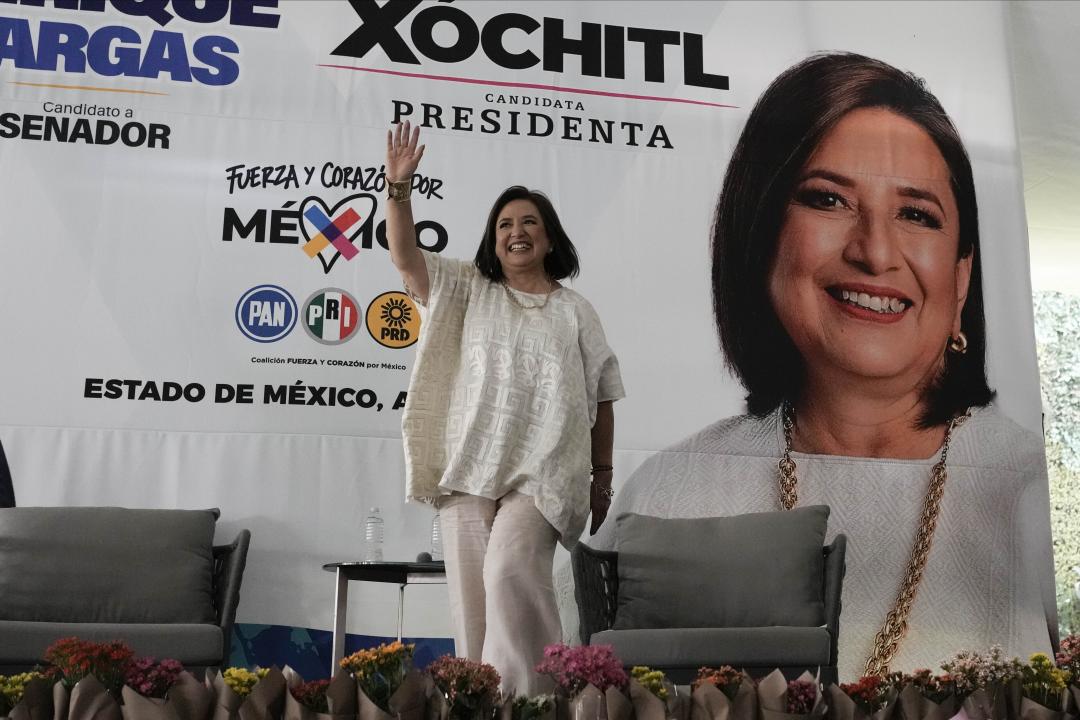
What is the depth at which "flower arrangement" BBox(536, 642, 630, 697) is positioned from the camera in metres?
1.48

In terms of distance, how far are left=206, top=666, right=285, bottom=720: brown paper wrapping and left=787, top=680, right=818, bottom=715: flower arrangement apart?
659 millimetres

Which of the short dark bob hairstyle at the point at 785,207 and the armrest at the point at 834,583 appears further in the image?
the short dark bob hairstyle at the point at 785,207

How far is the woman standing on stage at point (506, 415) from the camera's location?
276 cm

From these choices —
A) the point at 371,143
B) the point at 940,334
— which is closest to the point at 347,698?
the point at 371,143

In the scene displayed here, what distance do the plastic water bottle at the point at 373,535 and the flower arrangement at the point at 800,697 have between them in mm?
2960

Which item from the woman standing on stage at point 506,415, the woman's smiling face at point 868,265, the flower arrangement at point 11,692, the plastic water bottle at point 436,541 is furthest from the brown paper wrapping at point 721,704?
the woman's smiling face at point 868,265

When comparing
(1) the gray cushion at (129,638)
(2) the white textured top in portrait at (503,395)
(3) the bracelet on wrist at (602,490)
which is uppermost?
(2) the white textured top in portrait at (503,395)

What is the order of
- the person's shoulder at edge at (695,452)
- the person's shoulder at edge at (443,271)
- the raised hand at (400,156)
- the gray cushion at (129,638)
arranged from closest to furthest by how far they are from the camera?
1. the raised hand at (400,156)
2. the person's shoulder at edge at (443,271)
3. the gray cushion at (129,638)
4. the person's shoulder at edge at (695,452)

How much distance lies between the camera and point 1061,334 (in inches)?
405

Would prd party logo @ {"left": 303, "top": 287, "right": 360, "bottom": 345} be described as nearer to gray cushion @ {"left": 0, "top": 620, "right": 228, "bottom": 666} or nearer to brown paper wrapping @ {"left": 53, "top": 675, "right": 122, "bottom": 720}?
gray cushion @ {"left": 0, "top": 620, "right": 228, "bottom": 666}

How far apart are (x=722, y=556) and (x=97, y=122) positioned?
3009 mm

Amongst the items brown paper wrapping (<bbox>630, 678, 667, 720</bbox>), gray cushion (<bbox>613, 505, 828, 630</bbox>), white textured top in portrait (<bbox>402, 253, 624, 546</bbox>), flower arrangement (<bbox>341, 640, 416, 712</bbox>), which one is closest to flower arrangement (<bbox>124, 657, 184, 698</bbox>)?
flower arrangement (<bbox>341, 640, 416, 712</bbox>)

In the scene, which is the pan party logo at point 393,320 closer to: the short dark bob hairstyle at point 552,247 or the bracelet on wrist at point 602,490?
the short dark bob hairstyle at point 552,247

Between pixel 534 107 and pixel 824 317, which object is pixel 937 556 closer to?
pixel 824 317
